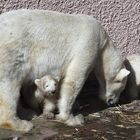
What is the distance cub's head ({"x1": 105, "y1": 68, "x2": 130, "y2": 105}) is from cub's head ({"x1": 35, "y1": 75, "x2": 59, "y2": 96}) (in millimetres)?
828

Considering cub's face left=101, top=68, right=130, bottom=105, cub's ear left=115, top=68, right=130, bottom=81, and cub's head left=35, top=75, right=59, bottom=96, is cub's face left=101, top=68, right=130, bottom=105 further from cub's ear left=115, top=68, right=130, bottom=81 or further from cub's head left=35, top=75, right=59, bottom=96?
cub's head left=35, top=75, right=59, bottom=96

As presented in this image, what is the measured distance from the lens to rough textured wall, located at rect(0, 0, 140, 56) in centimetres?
627

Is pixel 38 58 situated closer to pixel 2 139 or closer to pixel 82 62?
pixel 82 62

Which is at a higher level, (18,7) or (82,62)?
(18,7)

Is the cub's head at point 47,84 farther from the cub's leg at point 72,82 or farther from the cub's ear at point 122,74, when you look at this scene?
the cub's ear at point 122,74

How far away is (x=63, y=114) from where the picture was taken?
18.4 ft

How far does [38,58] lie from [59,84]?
1.34ft

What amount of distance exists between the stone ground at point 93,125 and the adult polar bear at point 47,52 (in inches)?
5.9

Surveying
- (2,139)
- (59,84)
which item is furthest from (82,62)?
(2,139)

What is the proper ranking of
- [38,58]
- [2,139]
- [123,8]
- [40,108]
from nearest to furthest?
[2,139]
[38,58]
[40,108]
[123,8]

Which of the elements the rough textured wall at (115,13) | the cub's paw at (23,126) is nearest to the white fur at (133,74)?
the rough textured wall at (115,13)

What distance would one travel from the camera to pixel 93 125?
5590mm

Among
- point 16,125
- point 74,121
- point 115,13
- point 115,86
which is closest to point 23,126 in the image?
point 16,125

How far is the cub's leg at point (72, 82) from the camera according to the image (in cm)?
552
